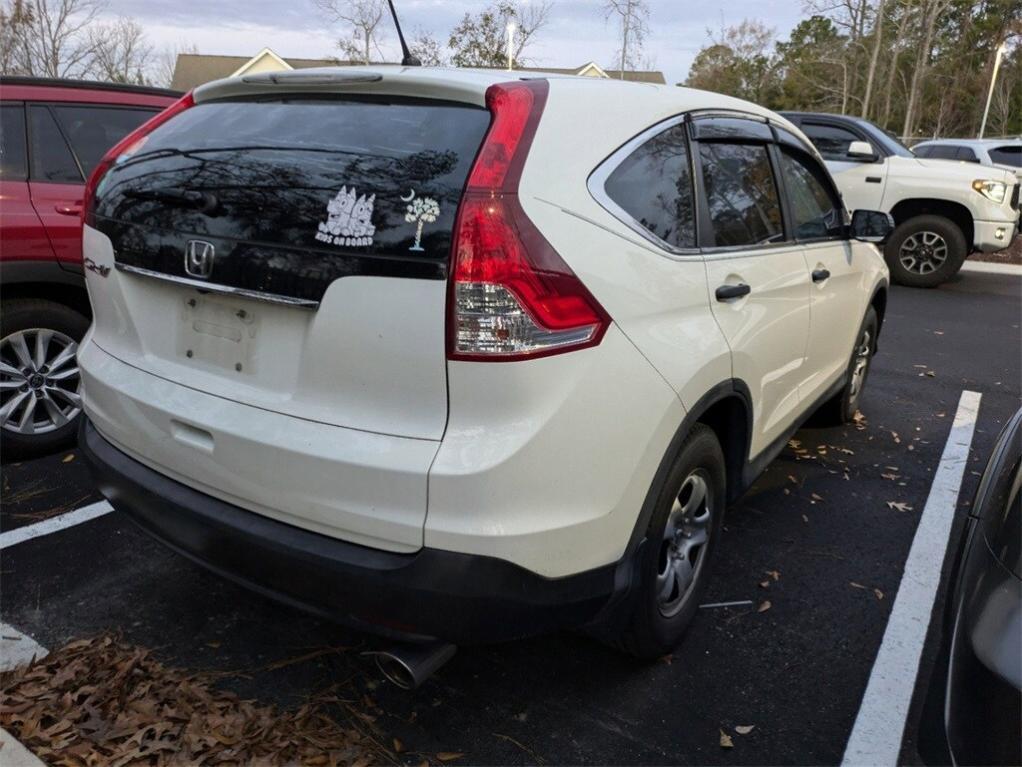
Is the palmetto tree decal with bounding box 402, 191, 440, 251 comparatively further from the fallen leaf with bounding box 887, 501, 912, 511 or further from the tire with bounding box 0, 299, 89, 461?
the fallen leaf with bounding box 887, 501, 912, 511

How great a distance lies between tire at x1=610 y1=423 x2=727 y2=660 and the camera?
243 cm

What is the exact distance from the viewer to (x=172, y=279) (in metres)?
2.31

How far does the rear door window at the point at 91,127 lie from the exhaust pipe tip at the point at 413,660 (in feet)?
11.4

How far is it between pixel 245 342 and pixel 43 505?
2.22 m

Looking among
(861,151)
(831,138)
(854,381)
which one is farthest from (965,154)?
(854,381)

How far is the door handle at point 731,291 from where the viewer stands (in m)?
2.64

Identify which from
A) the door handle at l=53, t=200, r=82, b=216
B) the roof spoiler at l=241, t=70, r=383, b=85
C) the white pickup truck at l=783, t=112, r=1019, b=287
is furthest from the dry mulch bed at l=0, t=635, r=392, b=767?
the white pickup truck at l=783, t=112, r=1019, b=287

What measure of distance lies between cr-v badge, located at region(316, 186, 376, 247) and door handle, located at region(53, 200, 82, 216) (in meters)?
2.77

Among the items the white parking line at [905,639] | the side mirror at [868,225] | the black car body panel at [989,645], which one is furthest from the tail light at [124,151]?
the side mirror at [868,225]

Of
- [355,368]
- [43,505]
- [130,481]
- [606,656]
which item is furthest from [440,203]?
[43,505]

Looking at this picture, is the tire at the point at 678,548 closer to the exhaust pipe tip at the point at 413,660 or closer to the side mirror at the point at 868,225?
the exhaust pipe tip at the point at 413,660

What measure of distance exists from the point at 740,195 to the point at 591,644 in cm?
175

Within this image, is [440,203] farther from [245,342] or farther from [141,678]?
[141,678]

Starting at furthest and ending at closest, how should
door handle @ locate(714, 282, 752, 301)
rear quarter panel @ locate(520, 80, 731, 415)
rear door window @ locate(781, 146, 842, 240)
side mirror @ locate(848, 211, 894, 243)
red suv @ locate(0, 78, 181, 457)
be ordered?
side mirror @ locate(848, 211, 894, 243) → red suv @ locate(0, 78, 181, 457) → rear door window @ locate(781, 146, 842, 240) → door handle @ locate(714, 282, 752, 301) → rear quarter panel @ locate(520, 80, 731, 415)
